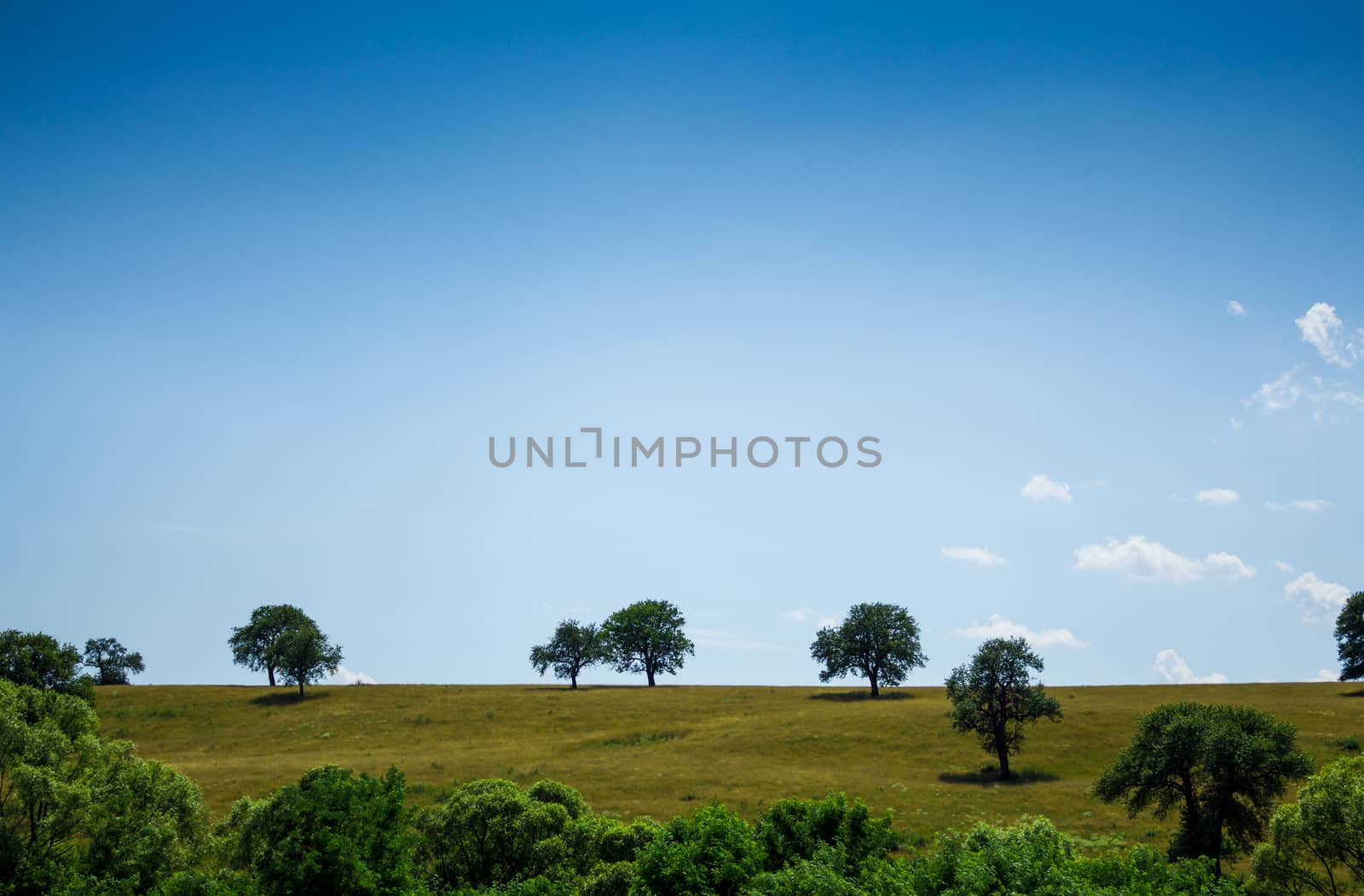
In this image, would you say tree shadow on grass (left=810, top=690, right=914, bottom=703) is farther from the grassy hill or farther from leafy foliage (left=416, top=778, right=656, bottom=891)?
leafy foliage (left=416, top=778, right=656, bottom=891)

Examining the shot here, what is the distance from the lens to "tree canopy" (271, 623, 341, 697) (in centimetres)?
10519

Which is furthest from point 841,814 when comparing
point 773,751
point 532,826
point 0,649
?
point 0,649

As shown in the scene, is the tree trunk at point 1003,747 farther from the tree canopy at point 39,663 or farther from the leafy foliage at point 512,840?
the tree canopy at point 39,663

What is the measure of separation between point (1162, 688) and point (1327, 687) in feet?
53.7

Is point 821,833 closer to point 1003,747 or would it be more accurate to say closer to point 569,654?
point 1003,747

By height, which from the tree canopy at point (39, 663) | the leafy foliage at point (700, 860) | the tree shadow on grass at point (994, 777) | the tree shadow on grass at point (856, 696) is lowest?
the tree shadow on grass at point (994, 777)

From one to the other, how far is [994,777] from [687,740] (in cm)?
2913

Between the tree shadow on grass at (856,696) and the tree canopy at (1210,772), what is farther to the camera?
the tree shadow on grass at (856,696)

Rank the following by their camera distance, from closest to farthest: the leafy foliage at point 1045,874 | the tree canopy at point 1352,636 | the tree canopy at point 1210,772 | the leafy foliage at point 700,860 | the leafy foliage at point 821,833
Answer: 1. the leafy foliage at point 1045,874
2. the leafy foliage at point 700,860
3. the leafy foliage at point 821,833
4. the tree canopy at point 1210,772
5. the tree canopy at point 1352,636

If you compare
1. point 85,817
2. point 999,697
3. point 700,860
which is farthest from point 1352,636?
point 85,817

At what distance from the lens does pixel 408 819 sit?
131 feet

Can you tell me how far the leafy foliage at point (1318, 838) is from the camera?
3803cm

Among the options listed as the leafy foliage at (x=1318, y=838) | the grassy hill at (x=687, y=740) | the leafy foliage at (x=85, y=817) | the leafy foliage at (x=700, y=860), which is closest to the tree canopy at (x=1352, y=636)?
the grassy hill at (x=687, y=740)

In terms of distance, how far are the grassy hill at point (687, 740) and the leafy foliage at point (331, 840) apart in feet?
70.4
